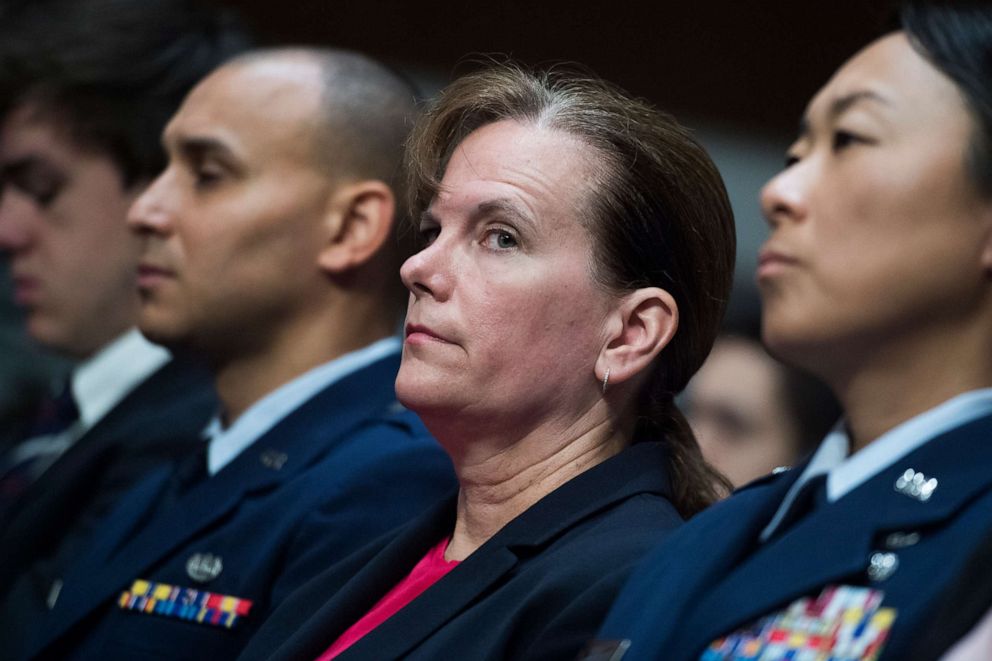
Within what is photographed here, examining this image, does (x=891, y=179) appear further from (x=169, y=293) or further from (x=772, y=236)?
(x=169, y=293)

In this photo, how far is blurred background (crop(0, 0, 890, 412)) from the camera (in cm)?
442

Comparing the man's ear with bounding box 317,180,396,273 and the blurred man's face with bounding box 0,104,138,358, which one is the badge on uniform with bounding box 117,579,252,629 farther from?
the blurred man's face with bounding box 0,104,138,358

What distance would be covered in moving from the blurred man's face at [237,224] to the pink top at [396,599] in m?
0.79

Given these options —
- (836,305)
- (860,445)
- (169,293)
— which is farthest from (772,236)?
(169,293)

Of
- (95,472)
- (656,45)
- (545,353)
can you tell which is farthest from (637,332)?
(656,45)

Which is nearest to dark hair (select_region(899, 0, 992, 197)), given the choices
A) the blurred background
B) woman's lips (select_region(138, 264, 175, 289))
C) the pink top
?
the pink top

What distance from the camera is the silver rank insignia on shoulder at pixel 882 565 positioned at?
1.57 meters

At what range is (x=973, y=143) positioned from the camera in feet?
5.58

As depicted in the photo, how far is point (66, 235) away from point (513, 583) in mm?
1943

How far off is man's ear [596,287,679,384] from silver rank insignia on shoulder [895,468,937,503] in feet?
1.60

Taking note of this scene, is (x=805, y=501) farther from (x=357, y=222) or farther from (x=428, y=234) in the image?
(x=357, y=222)

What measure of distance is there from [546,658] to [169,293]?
4.27 feet

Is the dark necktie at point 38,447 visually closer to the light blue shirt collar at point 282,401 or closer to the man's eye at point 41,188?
the man's eye at point 41,188

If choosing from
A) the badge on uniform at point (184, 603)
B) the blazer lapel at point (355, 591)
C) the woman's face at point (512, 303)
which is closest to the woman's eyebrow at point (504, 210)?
the woman's face at point (512, 303)
